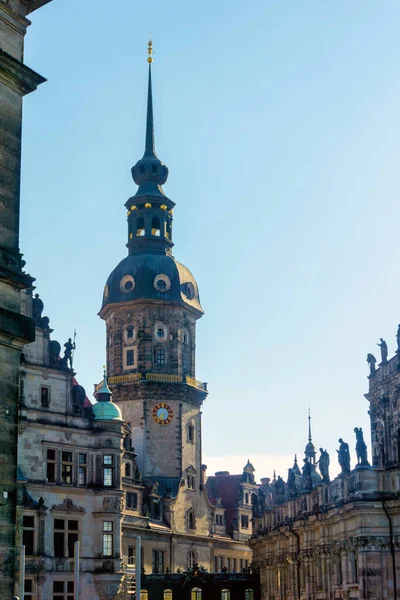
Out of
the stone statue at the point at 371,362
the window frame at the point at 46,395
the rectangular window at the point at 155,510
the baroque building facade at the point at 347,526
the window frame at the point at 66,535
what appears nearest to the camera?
the baroque building facade at the point at 347,526

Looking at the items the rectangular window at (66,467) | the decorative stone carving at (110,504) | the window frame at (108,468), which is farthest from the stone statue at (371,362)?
the rectangular window at (66,467)

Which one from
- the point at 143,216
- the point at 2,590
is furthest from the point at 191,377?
the point at 2,590

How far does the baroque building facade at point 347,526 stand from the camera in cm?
5112

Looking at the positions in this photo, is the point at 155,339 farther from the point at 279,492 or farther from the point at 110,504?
the point at 110,504

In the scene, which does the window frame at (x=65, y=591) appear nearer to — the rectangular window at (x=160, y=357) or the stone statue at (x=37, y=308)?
the stone statue at (x=37, y=308)

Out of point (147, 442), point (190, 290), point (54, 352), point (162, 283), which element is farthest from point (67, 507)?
point (190, 290)

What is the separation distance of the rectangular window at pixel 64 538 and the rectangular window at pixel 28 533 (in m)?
1.81

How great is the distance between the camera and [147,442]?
84062 millimetres

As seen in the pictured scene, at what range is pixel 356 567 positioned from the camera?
5291 centimetres

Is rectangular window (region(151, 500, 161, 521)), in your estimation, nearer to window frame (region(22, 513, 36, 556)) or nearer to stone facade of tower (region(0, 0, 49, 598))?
window frame (region(22, 513, 36, 556))

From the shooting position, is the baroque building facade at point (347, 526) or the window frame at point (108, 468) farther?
the window frame at point (108, 468)

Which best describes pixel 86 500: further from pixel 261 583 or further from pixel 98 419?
pixel 261 583

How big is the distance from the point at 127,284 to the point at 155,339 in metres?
5.55

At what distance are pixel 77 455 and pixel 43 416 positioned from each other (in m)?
3.46
